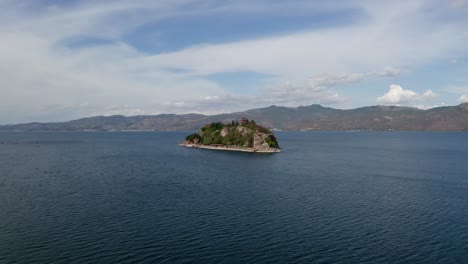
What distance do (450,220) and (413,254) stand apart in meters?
24.9

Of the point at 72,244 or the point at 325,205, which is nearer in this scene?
the point at 72,244

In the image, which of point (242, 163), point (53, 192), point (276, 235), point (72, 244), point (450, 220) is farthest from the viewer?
point (242, 163)

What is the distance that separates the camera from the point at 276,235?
6475 cm

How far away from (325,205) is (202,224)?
3281 cm

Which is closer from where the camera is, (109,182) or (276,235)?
(276,235)

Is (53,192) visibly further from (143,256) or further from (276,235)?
(276,235)

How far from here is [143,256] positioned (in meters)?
54.3

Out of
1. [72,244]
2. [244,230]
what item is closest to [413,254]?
[244,230]

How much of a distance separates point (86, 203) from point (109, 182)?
29891 mm

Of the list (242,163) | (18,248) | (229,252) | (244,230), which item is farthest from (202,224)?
(242,163)

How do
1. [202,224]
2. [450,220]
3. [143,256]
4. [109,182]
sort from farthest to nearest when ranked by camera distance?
1. [109,182]
2. [450,220]
3. [202,224]
4. [143,256]

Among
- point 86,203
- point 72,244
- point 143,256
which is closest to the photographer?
point 143,256

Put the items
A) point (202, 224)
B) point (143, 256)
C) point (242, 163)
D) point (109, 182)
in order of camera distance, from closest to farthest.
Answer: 1. point (143, 256)
2. point (202, 224)
3. point (109, 182)
4. point (242, 163)

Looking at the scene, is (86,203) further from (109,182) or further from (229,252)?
(229,252)
